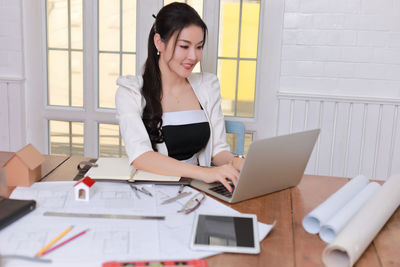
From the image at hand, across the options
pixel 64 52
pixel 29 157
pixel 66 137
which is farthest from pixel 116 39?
pixel 29 157

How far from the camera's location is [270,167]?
4.88ft

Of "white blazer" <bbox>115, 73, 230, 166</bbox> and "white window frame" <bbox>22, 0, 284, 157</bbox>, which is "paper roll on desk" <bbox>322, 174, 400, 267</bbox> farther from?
"white window frame" <bbox>22, 0, 284, 157</bbox>

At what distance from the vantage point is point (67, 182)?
5.30 ft

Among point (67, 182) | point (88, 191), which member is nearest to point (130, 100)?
point (67, 182)

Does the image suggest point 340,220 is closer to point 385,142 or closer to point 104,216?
point 104,216

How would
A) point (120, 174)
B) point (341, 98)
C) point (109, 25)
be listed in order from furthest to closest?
point (109, 25), point (341, 98), point (120, 174)

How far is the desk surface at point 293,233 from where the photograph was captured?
1.12 m

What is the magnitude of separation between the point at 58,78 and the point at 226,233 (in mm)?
2706

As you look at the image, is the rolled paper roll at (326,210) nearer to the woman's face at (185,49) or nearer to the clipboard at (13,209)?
the clipboard at (13,209)

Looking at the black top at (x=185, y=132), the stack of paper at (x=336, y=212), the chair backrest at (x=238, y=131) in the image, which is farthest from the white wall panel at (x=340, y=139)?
the stack of paper at (x=336, y=212)

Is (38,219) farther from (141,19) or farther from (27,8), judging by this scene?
(27,8)

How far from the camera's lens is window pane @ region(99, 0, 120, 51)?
334cm

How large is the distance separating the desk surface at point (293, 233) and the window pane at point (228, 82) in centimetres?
167

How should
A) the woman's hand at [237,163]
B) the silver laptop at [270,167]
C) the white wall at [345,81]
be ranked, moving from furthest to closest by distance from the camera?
1. the white wall at [345,81]
2. the woman's hand at [237,163]
3. the silver laptop at [270,167]
